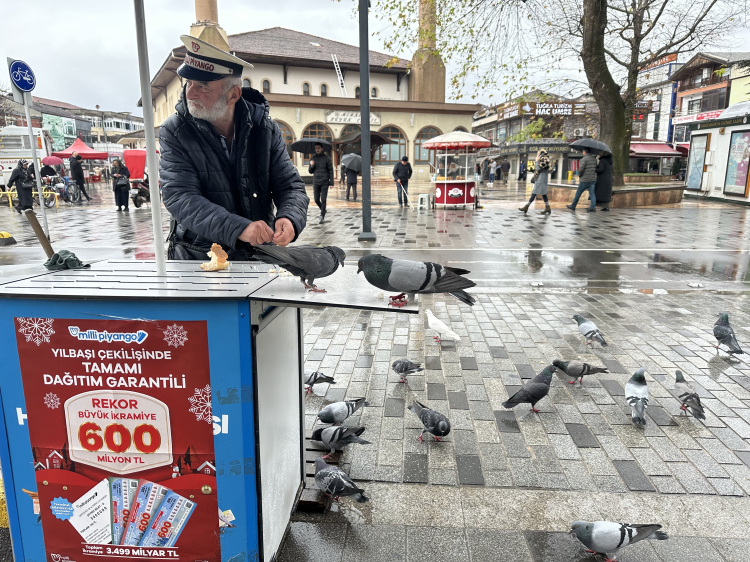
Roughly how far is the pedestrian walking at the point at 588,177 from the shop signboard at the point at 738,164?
7213 millimetres

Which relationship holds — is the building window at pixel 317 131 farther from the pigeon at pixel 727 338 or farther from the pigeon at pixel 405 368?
the pigeon at pixel 727 338

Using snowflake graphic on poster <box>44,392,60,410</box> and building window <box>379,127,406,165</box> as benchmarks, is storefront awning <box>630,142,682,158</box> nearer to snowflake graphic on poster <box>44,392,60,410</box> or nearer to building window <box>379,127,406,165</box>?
building window <box>379,127,406,165</box>

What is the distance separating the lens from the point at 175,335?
1857mm

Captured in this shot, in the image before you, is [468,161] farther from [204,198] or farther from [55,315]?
[55,315]

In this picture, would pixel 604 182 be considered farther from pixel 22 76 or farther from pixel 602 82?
pixel 22 76

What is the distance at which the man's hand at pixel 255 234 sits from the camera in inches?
103

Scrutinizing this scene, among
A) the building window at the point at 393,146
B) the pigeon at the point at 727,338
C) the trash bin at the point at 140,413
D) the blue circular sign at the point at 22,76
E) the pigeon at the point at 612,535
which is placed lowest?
the pigeon at the point at 612,535

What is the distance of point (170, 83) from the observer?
43.7m

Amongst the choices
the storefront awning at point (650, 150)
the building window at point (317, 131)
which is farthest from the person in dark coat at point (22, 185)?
the storefront awning at point (650, 150)

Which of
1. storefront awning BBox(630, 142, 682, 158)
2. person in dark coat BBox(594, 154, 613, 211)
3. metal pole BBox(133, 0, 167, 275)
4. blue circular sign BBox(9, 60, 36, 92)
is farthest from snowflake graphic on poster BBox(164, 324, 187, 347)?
storefront awning BBox(630, 142, 682, 158)

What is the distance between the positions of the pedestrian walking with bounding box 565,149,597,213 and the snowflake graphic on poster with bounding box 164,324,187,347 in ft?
54.6

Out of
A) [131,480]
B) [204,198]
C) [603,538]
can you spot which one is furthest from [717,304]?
[131,480]

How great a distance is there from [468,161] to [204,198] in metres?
16.7

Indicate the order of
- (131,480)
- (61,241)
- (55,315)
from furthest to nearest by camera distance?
(61,241), (131,480), (55,315)
